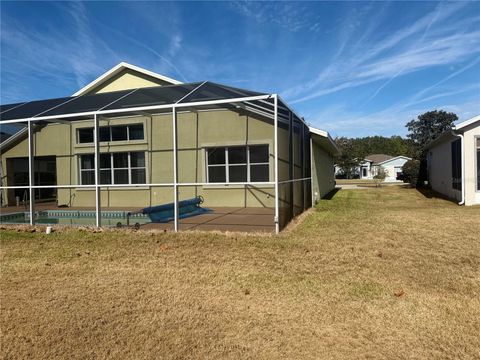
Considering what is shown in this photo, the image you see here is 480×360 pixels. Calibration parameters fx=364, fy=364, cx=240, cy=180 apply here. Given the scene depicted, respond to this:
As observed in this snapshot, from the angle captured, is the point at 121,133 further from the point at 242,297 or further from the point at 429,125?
the point at 429,125

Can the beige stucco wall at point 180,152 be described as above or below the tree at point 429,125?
below

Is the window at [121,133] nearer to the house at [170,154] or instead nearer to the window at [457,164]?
the house at [170,154]

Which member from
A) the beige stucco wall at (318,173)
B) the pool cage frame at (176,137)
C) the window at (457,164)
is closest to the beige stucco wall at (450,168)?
the window at (457,164)

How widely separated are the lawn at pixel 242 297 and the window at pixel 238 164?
678 centimetres

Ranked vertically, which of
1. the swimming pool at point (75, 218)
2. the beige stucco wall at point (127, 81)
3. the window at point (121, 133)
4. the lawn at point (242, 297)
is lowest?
the lawn at point (242, 297)

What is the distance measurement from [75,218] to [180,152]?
5478 mm

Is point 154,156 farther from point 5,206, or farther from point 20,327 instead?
point 20,327

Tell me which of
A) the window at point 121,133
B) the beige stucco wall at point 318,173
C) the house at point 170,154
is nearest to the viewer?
the house at point 170,154

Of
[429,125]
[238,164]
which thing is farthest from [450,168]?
[429,125]

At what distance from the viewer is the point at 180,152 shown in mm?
15477

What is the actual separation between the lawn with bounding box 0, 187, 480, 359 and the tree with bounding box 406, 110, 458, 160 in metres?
70.3

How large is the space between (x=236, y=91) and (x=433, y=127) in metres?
73.5

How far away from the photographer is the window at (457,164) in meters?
14.9

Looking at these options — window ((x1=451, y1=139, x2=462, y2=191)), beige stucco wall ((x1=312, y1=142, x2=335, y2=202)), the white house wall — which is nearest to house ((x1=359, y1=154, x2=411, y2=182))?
beige stucco wall ((x1=312, y1=142, x2=335, y2=202))
